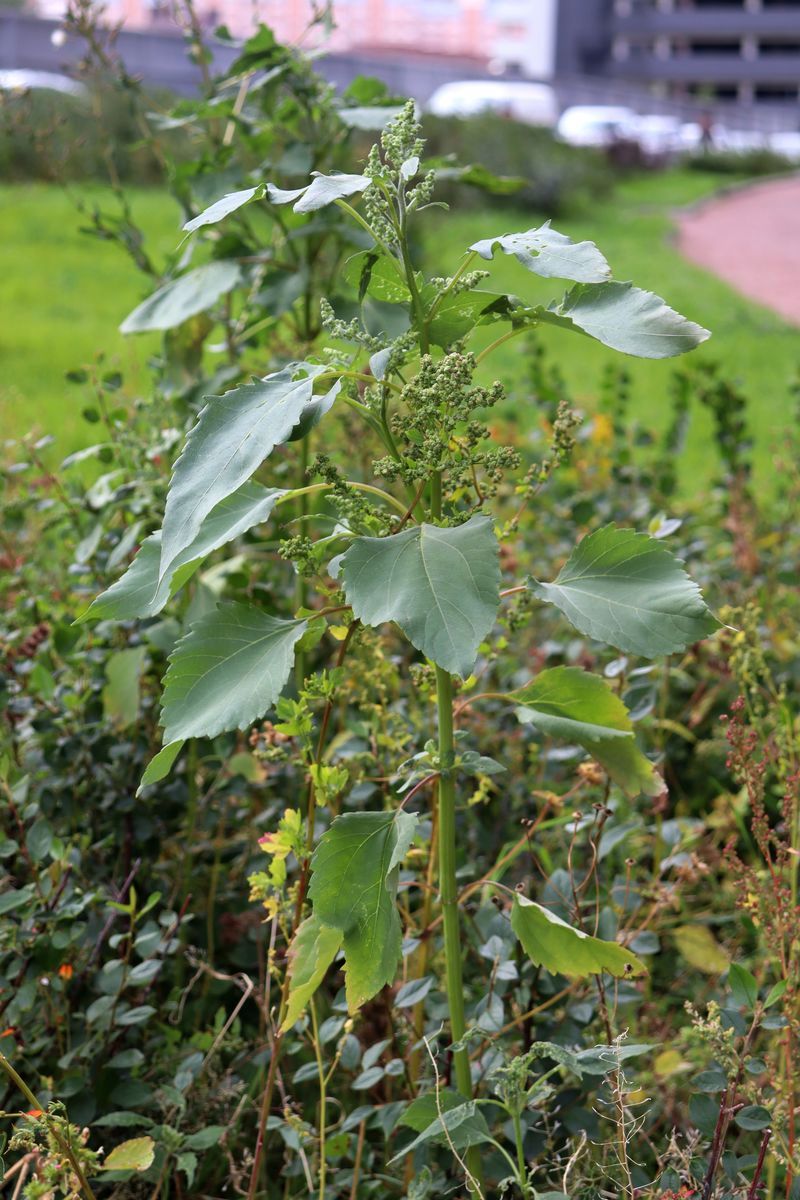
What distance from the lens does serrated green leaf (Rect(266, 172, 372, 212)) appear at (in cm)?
123

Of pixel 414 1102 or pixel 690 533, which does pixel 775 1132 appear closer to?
pixel 414 1102

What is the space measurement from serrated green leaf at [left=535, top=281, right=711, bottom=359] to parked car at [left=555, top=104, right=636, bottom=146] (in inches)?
1049

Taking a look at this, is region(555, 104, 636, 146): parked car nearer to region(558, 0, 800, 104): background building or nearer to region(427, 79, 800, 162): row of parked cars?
region(427, 79, 800, 162): row of parked cars

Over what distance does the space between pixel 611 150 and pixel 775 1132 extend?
2545cm

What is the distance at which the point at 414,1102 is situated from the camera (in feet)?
4.69

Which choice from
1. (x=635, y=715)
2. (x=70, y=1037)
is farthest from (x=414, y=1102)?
(x=635, y=715)

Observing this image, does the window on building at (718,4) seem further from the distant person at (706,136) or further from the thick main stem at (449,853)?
the thick main stem at (449,853)

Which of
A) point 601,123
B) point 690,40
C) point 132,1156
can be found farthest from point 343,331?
point 690,40

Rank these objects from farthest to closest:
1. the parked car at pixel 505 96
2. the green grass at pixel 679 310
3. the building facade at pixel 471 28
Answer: the building facade at pixel 471 28 → the parked car at pixel 505 96 → the green grass at pixel 679 310

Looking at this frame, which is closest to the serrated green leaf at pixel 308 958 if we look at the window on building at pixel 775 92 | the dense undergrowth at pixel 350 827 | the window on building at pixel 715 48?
the dense undergrowth at pixel 350 827

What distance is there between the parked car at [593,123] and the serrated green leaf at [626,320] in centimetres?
2664

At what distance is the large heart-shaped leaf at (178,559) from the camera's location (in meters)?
1.28

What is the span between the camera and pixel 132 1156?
56.2 inches

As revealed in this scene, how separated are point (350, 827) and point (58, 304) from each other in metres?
7.56
